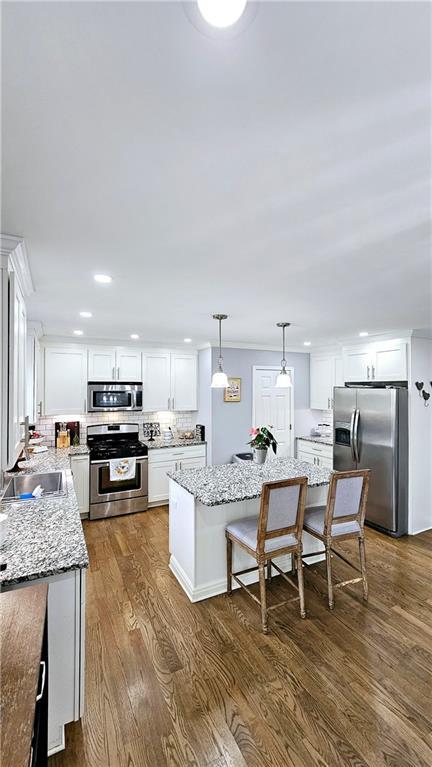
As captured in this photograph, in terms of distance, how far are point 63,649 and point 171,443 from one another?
11.6ft

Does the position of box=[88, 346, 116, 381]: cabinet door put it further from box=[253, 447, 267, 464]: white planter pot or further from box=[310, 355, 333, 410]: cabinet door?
box=[310, 355, 333, 410]: cabinet door

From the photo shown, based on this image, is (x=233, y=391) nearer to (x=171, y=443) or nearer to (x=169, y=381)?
(x=169, y=381)

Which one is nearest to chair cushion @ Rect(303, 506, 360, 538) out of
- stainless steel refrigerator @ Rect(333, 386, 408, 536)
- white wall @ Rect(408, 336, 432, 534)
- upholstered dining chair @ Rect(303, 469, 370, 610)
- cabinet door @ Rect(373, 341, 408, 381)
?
upholstered dining chair @ Rect(303, 469, 370, 610)

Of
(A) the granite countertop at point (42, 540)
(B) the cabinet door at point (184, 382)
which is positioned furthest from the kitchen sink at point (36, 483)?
(B) the cabinet door at point (184, 382)

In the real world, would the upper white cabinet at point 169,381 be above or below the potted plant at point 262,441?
above

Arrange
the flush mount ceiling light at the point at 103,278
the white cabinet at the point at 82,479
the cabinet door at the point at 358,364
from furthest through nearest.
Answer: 1. the cabinet door at the point at 358,364
2. the white cabinet at the point at 82,479
3. the flush mount ceiling light at the point at 103,278

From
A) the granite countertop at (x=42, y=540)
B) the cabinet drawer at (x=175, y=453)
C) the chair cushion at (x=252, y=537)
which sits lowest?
the chair cushion at (x=252, y=537)

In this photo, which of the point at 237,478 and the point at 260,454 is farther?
the point at 260,454

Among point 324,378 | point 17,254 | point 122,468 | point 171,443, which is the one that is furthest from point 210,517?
point 324,378

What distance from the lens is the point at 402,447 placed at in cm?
396

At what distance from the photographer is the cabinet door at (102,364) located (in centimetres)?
475

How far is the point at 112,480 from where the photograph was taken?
4371 millimetres

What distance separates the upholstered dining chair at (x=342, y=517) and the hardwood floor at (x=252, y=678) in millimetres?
306

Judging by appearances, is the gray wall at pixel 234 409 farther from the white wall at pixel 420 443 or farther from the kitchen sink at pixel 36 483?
the kitchen sink at pixel 36 483
